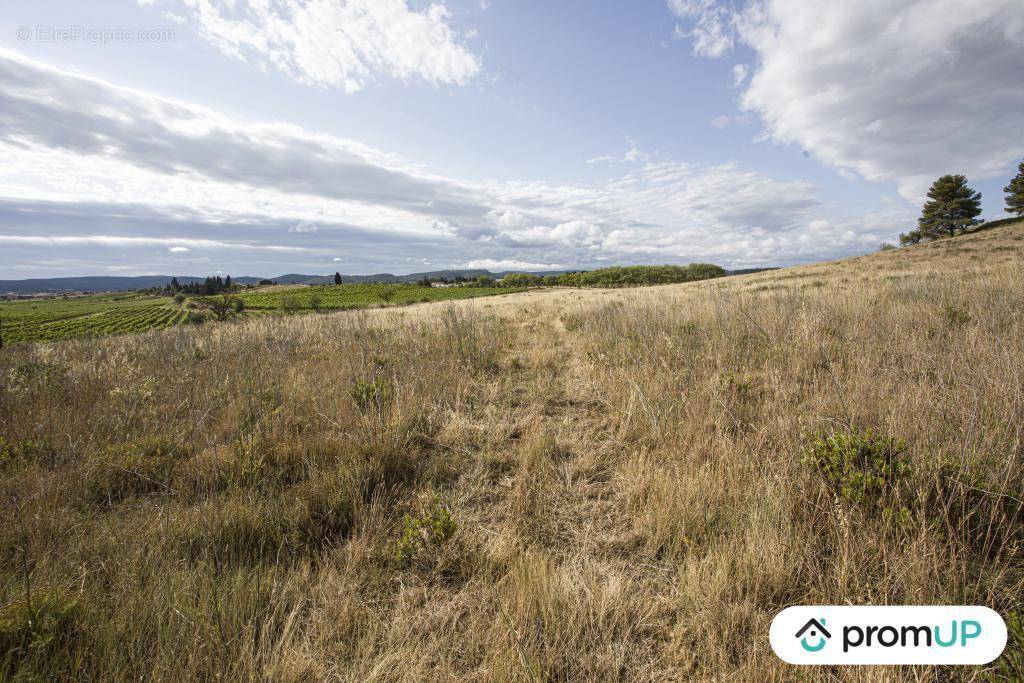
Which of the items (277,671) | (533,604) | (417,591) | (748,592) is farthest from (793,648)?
(277,671)

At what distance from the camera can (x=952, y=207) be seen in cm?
5522

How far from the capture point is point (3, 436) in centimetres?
349

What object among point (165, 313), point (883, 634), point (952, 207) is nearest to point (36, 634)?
point (883, 634)

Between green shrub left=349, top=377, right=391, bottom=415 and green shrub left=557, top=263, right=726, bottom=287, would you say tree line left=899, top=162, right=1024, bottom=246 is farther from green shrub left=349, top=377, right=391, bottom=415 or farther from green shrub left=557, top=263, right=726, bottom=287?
green shrub left=349, top=377, right=391, bottom=415

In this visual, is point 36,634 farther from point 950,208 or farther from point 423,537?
point 950,208

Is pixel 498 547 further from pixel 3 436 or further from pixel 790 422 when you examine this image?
pixel 3 436

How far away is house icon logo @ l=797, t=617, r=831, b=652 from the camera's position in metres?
1.71

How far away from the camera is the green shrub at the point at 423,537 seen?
225 cm

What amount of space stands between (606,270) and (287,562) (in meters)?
110

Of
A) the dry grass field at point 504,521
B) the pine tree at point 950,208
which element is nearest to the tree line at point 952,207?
the pine tree at point 950,208

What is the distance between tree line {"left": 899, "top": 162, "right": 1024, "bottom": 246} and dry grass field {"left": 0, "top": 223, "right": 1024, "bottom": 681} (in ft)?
269

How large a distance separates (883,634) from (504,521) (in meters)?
2.03

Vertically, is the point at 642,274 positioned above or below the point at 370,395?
above

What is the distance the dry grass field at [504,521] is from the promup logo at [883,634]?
7cm
